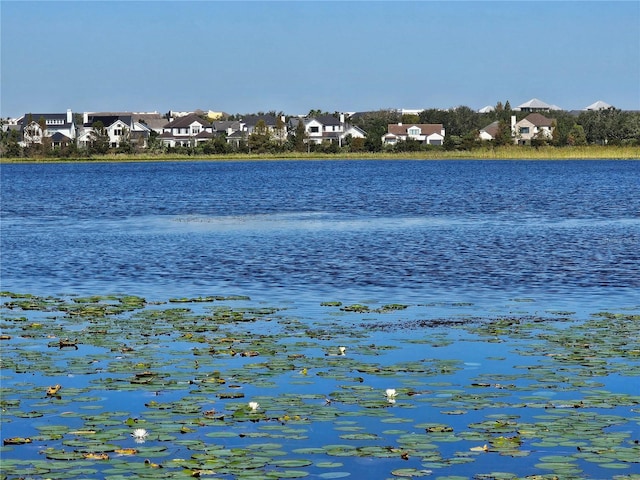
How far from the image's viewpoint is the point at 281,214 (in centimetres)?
5656

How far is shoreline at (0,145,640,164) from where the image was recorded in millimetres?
145000

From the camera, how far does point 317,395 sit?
1404 cm

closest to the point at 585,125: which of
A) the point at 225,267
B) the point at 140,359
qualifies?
the point at 225,267

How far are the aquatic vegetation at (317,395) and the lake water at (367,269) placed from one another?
79mm

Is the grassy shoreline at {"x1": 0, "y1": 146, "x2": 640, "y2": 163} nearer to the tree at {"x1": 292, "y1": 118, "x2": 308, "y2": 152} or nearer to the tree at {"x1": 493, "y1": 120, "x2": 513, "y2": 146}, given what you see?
the tree at {"x1": 292, "y1": 118, "x2": 308, "y2": 152}

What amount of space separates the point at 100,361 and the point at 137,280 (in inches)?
463

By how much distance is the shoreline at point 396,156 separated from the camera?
145000mm

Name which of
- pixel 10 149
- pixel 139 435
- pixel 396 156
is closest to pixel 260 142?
pixel 396 156

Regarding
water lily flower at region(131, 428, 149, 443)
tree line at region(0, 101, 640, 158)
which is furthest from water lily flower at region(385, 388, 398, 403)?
tree line at region(0, 101, 640, 158)

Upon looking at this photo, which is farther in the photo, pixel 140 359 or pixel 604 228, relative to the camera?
pixel 604 228

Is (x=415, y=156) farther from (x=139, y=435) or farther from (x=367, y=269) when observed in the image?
(x=139, y=435)

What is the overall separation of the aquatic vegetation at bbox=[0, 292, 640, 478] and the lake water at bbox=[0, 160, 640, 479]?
0.26 feet

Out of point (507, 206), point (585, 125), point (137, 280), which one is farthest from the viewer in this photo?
point (585, 125)

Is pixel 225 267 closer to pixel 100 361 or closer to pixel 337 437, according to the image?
pixel 100 361
